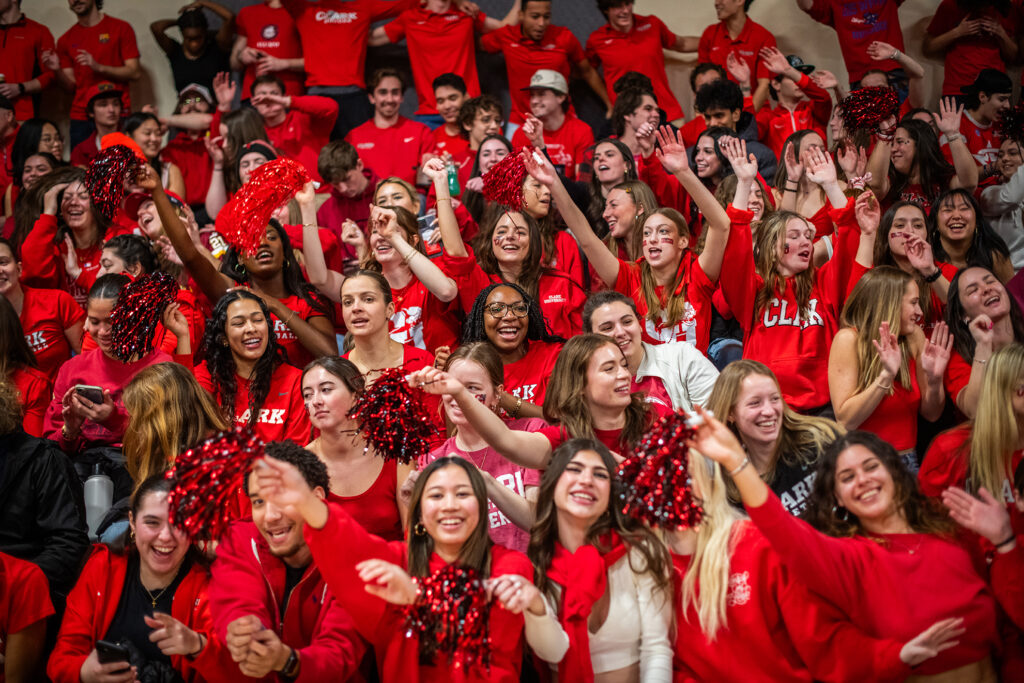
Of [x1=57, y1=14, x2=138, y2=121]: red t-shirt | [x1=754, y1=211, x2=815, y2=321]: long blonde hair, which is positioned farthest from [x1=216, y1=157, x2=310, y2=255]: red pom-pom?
[x1=57, y1=14, x2=138, y2=121]: red t-shirt

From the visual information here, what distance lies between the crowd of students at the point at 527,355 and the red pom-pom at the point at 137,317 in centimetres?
9

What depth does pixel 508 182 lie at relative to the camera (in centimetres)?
522

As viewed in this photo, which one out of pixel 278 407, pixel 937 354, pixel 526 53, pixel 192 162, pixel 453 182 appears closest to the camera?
pixel 937 354

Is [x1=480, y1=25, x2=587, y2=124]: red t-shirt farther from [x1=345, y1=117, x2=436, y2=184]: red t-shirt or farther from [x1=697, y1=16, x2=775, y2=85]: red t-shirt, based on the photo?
[x1=697, y1=16, x2=775, y2=85]: red t-shirt

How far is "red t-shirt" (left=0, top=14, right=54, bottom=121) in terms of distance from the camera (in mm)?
8398

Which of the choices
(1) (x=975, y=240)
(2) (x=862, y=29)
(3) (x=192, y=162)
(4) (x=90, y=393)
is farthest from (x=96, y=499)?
(2) (x=862, y=29)

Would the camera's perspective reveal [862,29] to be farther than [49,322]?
Yes

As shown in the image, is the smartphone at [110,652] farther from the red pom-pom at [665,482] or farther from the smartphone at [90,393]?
the red pom-pom at [665,482]

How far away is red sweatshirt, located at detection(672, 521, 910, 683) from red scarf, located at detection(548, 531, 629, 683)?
31cm

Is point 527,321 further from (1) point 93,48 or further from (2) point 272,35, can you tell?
(1) point 93,48

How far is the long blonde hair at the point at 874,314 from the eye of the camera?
Answer: 442 cm

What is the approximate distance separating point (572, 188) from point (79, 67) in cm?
475

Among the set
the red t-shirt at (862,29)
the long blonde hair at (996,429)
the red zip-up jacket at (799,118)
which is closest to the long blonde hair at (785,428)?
the long blonde hair at (996,429)

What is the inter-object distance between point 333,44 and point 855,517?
6.12 m
